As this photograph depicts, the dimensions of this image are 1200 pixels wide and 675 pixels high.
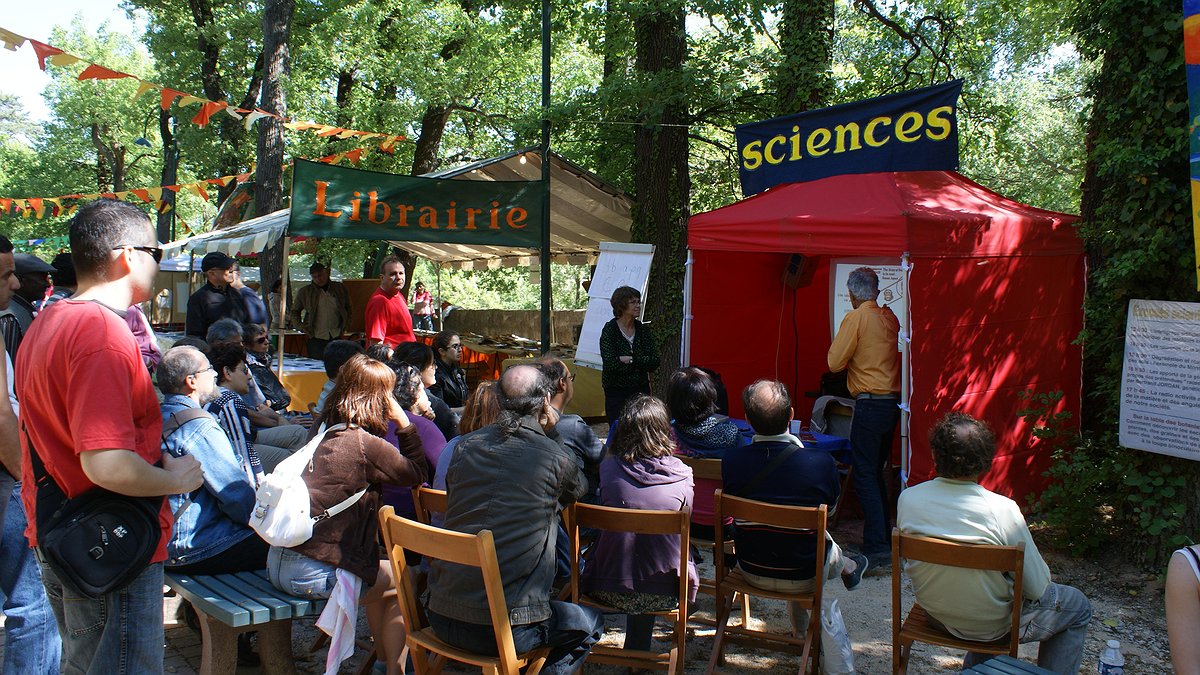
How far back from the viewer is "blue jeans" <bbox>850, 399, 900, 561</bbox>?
Answer: 5.18 metres

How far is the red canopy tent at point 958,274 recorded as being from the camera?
5297mm

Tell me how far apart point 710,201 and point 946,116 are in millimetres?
6796

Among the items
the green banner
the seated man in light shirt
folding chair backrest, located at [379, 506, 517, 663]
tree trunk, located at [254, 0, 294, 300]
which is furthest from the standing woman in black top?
tree trunk, located at [254, 0, 294, 300]

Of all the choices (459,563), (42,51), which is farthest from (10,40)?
(459,563)

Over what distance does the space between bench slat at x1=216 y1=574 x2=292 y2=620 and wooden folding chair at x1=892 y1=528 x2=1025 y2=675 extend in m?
2.16

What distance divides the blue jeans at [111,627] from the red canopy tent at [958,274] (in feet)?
14.0

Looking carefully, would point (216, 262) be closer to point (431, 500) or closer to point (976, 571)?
point (431, 500)

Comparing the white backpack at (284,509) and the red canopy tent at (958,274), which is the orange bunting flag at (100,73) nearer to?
the red canopy tent at (958,274)

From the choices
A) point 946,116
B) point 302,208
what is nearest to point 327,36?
point 302,208

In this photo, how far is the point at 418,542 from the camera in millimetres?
2809

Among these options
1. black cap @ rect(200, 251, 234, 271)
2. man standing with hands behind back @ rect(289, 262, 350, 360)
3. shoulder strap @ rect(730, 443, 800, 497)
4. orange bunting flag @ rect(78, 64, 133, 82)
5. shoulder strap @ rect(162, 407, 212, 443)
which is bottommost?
shoulder strap @ rect(730, 443, 800, 497)

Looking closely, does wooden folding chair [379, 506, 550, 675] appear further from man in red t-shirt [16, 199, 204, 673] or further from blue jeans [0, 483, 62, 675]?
blue jeans [0, 483, 62, 675]

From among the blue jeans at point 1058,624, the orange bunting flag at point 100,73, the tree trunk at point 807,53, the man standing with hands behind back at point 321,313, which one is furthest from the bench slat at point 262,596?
the man standing with hands behind back at point 321,313

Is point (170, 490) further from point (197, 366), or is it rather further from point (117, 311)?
point (197, 366)
